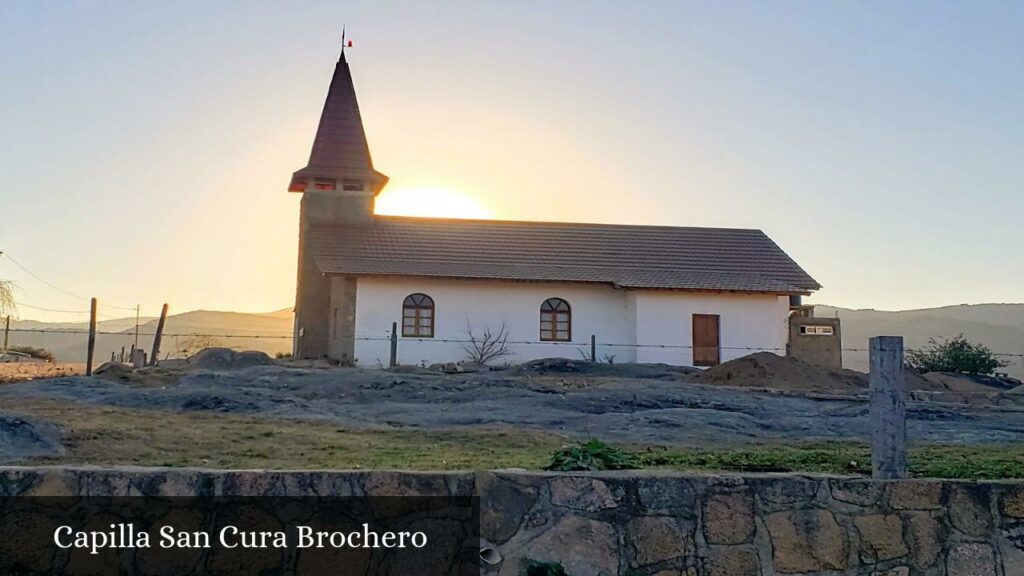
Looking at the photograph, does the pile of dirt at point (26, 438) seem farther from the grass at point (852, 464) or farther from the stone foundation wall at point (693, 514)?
the grass at point (852, 464)

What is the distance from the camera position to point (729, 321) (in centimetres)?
3059

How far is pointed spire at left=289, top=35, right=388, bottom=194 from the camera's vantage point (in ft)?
111

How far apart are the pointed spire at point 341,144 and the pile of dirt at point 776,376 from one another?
51.4ft

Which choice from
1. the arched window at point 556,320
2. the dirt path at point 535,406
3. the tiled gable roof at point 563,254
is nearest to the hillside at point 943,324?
the tiled gable roof at point 563,254

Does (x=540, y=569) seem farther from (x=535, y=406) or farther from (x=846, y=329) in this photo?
(x=846, y=329)

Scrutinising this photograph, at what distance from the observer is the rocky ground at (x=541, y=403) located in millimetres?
13289

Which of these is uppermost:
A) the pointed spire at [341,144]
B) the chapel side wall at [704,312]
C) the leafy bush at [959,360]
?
the pointed spire at [341,144]

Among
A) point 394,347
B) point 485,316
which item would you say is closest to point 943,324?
point 485,316

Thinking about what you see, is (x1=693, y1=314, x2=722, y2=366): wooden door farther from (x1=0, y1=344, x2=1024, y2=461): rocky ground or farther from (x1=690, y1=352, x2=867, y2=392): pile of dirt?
(x1=0, y1=344, x2=1024, y2=461): rocky ground

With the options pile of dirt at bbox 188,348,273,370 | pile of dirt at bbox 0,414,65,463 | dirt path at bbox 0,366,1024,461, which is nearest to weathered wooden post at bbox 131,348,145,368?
pile of dirt at bbox 188,348,273,370

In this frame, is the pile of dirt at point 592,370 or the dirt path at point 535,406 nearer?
the dirt path at point 535,406

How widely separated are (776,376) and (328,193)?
18.1 m

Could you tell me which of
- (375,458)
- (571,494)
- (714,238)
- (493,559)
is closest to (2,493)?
(493,559)

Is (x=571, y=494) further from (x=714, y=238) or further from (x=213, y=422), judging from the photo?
(x=714, y=238)
